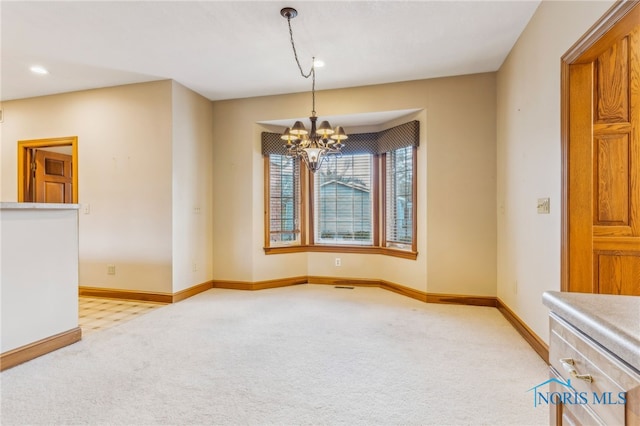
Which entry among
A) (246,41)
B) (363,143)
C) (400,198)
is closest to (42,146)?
(246,41)

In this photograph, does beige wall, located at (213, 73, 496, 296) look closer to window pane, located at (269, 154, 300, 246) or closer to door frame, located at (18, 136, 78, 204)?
window pane, located at (269, 154, 300, 246)

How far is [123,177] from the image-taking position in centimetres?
420

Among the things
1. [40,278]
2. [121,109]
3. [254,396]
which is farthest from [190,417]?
[121,109]

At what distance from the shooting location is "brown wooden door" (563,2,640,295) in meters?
2.09

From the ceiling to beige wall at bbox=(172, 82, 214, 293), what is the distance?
0.45 meters

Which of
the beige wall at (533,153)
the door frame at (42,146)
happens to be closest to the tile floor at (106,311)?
the door frame at (42,146)

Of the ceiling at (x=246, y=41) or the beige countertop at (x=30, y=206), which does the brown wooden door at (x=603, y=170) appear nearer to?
the ceiling at (x=246, y=41)

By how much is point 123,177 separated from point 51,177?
1.84 m

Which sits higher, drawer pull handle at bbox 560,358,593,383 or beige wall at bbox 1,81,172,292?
beige wall at bbox 1,81,172,292

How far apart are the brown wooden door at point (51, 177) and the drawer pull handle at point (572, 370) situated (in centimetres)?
619

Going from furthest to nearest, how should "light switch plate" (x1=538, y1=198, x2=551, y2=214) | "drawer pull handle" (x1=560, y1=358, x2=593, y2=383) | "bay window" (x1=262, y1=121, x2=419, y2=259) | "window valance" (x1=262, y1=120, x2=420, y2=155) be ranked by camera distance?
"bay window" (x1=262, y1=121, x2=419, y2=259)
"window valance" (x1=262, y1=120, x2=420, y2=155)
"light switch plate" (x1=538, y1=198, x2=551, y2=214)
"drawer pull handle" (x1=560, y1=358, x2=593, y2=383)

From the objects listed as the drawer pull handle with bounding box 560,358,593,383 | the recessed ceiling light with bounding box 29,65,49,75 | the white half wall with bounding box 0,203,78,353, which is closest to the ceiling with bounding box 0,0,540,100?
the recessed ceiling light with bounding box 29,65,49,75

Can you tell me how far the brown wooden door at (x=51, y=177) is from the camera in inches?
189
